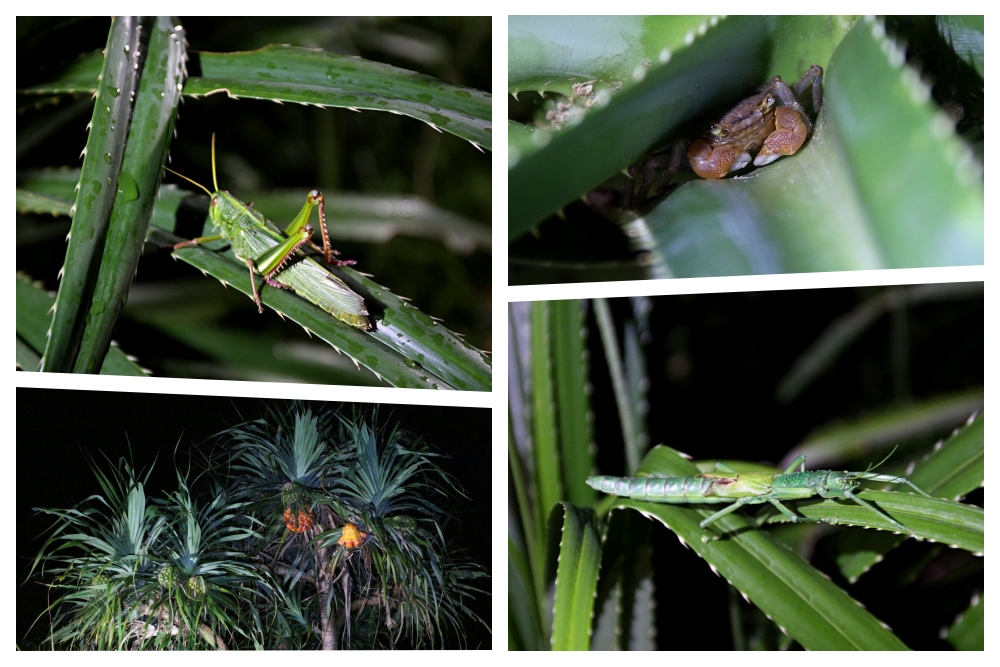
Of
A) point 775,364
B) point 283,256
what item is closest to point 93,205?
point 283,256

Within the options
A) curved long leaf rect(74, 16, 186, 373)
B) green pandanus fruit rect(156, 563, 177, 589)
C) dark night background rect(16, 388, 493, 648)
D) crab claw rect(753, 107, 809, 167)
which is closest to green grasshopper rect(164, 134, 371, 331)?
curved long leaf rect(74, 16, 186, 373)

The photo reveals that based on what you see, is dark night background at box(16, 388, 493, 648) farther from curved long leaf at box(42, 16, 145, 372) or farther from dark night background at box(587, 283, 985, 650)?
dark night background at box(587, 283, 985, 650)

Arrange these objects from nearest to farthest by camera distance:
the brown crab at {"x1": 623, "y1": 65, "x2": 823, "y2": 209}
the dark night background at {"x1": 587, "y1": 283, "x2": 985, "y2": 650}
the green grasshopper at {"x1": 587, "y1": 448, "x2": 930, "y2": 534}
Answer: the brown crab at {"x1": 623, "y1": 65, "x2": 823, "y2": 209}, the green grasshopper at {"x1": 587, "y1": 448, "x2": 930, "y2": 534}, the dark night background at {"x1": 587, "y1": 283, "x2": 985, "y2": 650}

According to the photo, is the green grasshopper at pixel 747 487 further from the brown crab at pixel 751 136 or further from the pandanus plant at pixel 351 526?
the brown crab at pixel 751 136

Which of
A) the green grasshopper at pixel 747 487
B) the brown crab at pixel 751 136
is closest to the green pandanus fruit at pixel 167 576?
the green grasshopper at pixel 747 487

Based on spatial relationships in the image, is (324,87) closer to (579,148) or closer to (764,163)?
(579,148)
